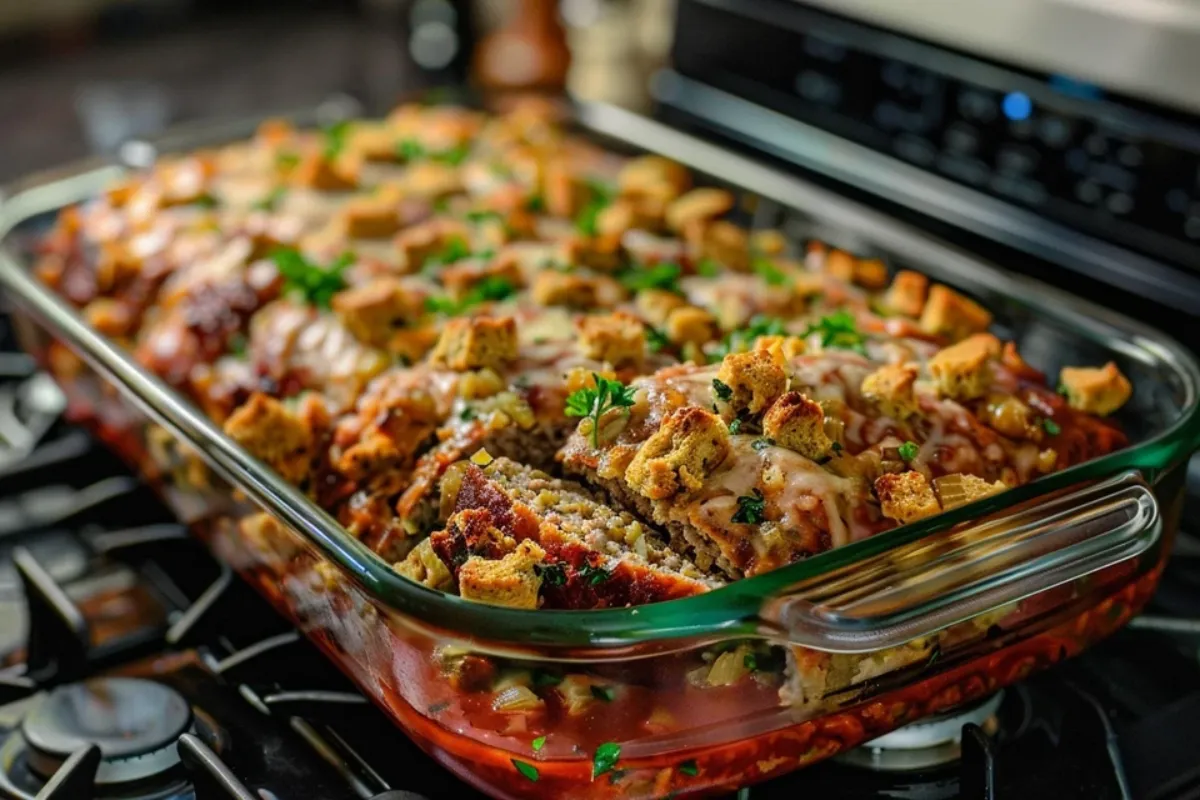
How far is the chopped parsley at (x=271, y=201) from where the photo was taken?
2215mm

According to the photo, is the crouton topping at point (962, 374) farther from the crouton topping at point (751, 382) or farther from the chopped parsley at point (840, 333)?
the crouton topping at point (751, 382)

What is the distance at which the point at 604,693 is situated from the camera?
1.18m

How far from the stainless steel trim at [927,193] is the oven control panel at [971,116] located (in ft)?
0.06

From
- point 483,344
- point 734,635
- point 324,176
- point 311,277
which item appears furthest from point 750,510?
point 324,176

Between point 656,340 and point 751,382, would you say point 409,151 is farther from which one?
point 751,382

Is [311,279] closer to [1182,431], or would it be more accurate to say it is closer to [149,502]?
[149,502]

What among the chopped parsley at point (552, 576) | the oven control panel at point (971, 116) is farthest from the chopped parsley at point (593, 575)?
the oven control panel at point (971, 116)

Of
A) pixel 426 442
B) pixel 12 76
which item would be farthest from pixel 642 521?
pixel 12 76

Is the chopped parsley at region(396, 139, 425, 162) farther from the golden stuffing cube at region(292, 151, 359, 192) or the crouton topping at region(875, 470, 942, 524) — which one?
the crouton topping at region(875, 470, 942, 524)

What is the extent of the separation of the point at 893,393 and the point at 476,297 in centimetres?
65

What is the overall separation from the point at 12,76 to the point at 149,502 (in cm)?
276

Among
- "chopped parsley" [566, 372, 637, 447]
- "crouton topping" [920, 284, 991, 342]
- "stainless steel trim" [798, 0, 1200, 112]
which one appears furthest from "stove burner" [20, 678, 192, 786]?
"stainless steel trim" [798, 0, 1200, 112]

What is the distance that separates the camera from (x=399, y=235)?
2102 millimetres

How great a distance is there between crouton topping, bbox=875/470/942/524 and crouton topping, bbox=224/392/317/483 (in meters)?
0.70
